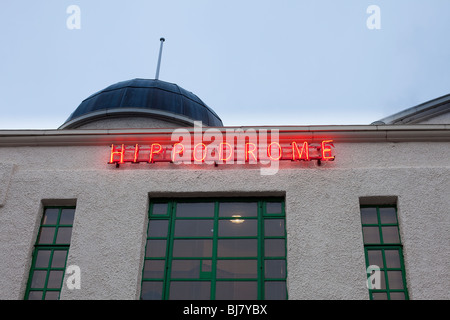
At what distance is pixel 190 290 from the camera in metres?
11.1

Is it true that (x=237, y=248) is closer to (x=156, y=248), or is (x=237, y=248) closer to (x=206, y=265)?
(x=206, y=265)

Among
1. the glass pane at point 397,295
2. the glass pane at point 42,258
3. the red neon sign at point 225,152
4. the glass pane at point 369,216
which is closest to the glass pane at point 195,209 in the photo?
the red neon sign at point 225,152

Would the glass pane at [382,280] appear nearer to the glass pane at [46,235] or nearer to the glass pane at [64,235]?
the glass pane at [64,235]

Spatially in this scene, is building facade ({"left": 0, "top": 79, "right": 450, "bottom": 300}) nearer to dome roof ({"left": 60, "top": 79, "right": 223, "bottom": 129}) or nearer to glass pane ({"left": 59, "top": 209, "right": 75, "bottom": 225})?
glass pane ({"left": 59, "top": 209, "right": 75, "bottom": 225})

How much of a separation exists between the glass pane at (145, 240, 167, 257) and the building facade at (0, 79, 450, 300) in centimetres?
3

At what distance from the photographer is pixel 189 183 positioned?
12062mm

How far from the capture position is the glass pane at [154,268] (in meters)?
11.3

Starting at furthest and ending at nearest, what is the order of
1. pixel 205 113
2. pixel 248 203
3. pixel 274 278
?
pixel 205 113, pixel 248 203, pixel 274 278

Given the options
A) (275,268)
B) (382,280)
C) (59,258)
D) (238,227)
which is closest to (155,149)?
(238,227)

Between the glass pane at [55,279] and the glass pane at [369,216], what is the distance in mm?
6542

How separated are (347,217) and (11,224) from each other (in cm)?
721

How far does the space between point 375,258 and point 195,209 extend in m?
3.98
